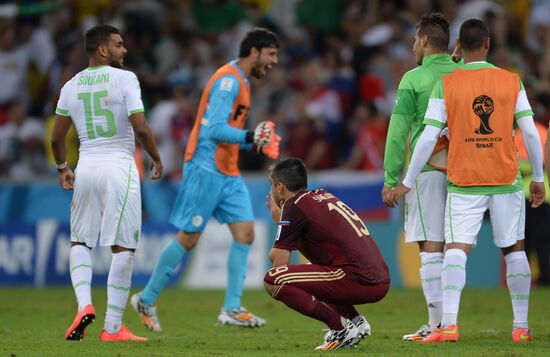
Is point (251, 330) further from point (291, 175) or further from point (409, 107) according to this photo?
point (409, 107)

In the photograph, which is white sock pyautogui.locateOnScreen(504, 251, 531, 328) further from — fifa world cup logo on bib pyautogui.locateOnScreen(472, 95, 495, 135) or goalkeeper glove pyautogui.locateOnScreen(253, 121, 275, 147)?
goalkeeper glove pyautogui.locateOnScreen(253, 121, 275, 147)

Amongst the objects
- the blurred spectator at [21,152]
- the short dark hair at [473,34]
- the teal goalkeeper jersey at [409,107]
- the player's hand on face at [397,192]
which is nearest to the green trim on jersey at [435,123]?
the teal goalkeeper jersey at [409,107]

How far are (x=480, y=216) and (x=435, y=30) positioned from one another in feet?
5.12

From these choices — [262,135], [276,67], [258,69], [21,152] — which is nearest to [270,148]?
[262,135]

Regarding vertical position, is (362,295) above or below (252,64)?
below

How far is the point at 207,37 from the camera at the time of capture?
2178 centimetres

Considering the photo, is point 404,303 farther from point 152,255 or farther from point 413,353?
point 413,353

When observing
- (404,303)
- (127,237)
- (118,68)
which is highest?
(118,68)

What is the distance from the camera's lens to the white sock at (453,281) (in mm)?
8867

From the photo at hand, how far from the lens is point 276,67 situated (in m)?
19.8

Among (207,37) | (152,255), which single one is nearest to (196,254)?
(152,255)

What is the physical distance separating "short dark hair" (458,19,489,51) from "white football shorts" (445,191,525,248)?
1140mm

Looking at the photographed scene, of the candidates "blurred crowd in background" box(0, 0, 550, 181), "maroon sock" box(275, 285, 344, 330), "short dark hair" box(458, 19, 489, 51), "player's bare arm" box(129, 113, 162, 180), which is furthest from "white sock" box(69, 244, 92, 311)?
"blurred crowd in background" box(0, 0, 550, 181)

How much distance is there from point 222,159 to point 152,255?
19.8ft
